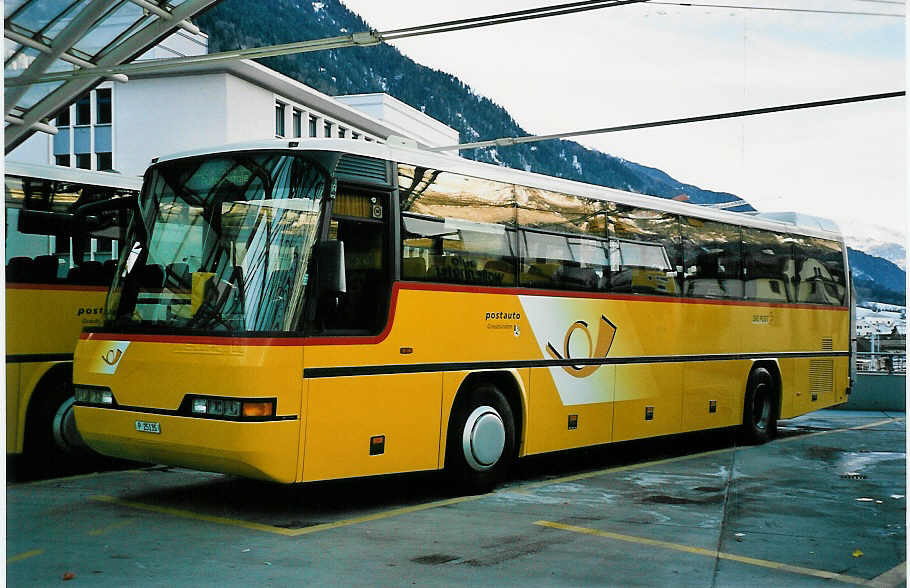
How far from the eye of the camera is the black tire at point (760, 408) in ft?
49.4

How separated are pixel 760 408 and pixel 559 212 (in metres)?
5.48

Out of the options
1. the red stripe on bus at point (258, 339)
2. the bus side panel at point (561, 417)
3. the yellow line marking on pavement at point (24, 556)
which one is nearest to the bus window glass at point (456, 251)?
the red stripe on bus at point (258, 339)

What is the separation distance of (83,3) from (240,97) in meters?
8.12

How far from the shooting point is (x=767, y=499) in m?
10.2

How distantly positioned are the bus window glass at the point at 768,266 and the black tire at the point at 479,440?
579 cm

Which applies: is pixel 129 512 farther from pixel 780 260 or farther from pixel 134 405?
pixel 780 260

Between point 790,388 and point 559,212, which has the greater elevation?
point 559,212

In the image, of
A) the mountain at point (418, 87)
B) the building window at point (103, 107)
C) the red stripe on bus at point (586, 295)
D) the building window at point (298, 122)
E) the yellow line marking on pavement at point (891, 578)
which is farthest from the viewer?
the building window at point (103, 107)

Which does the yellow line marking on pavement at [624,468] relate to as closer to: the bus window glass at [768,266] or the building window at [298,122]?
the bus window glass at [768,266]

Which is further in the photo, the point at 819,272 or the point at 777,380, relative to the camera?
A: the point at 819,272

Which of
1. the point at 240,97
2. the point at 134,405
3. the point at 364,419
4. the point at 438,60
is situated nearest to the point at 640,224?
the point at 438,60

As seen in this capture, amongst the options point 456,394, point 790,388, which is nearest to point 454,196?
point 456,394

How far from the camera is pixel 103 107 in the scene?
83.4ft

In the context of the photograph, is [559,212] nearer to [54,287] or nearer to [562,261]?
[562,261]
